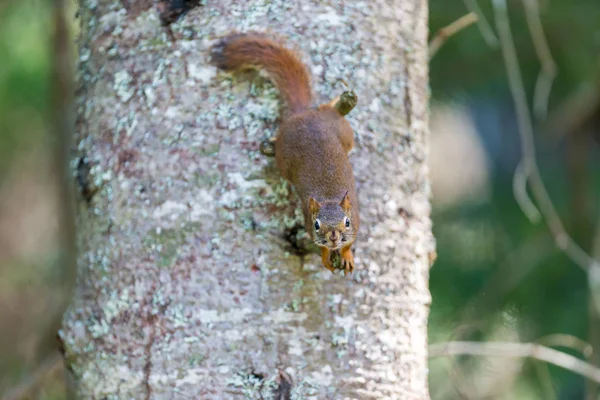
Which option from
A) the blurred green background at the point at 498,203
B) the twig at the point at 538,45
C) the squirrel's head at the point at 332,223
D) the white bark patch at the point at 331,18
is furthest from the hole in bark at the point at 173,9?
the blurred green background at the point at 498,203


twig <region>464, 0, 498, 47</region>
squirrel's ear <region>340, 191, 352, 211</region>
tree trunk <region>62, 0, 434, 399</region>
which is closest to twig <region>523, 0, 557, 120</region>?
twig <region>464, 0, 498, 47</region>

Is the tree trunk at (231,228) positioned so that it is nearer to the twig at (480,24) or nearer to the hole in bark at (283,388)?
the hole in bark at (283,388)

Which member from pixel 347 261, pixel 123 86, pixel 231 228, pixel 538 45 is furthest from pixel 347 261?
pixel 538 45

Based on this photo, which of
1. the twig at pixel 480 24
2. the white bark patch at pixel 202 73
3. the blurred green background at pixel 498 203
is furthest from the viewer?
the blurred green background at pixel 498 203

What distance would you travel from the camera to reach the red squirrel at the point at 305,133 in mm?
1031

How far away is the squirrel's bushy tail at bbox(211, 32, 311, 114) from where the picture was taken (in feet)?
3.44

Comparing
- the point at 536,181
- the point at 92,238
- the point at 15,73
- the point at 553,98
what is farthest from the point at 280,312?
the point at 553,98

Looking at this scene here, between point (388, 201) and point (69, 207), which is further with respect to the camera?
point (69, 207)

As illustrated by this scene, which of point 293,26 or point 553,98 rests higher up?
point 293,26

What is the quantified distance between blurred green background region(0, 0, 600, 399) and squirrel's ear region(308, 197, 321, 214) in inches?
44.2

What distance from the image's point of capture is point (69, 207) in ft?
6.30

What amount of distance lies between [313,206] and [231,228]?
0.38 ft

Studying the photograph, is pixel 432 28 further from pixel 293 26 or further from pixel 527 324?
pixel 293 26

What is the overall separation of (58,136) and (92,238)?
915mm
